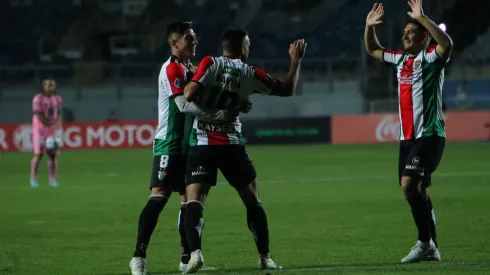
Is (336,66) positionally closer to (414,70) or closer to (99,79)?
(99,79)

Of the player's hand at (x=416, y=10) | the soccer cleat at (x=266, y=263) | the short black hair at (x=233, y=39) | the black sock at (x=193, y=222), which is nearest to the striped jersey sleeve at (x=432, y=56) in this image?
the player's hand at (x=416, y=10)

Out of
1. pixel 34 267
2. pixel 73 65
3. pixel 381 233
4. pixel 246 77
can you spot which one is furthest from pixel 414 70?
pixel 73 65

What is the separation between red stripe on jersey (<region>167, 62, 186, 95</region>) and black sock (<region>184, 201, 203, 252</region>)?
3.01 feet

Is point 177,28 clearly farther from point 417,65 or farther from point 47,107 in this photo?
point 47,107

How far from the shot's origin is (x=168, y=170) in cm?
822

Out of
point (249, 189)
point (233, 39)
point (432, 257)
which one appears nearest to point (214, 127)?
point (249, 189)

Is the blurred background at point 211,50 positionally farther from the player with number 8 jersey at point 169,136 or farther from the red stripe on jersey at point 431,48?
the player with number 8 jersey at point 169,136

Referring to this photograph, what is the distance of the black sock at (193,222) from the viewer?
809 cm

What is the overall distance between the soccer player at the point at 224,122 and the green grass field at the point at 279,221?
668 millimetres

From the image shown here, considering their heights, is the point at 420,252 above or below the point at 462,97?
above

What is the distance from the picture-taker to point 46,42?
134ft

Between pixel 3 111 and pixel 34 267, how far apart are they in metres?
28.7

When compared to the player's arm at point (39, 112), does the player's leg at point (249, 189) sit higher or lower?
higher

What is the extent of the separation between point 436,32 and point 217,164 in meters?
2.24
